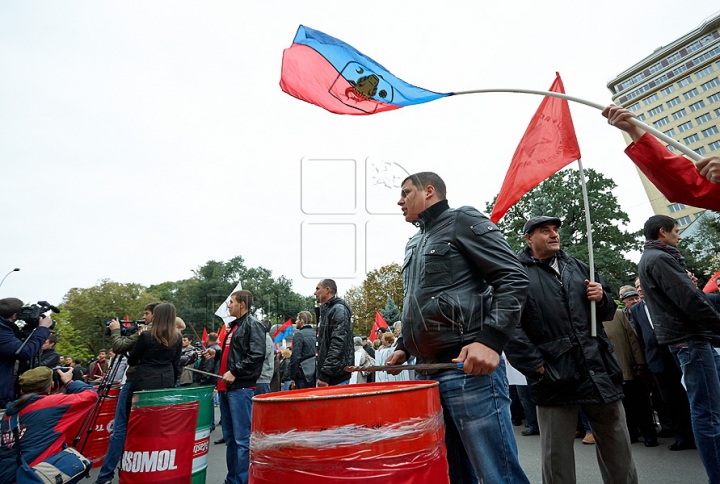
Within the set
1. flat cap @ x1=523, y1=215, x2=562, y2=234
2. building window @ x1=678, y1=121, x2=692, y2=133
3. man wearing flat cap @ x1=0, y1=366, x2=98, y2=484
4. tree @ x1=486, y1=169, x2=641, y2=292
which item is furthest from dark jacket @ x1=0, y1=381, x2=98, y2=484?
building window @ x1=678, y1=121, x2=692, y2=133

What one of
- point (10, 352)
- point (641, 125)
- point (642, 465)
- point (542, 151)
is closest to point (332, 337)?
point (542, 151)

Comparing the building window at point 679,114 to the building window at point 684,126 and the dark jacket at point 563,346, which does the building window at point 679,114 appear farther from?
the dark jacket at point 563,346

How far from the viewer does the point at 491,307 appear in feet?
6.69

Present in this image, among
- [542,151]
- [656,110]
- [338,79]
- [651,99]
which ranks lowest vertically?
[542,151]

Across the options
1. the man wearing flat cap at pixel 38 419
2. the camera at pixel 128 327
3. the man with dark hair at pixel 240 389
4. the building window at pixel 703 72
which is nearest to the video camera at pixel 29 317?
the man wearing flat cap at pixel 38 419

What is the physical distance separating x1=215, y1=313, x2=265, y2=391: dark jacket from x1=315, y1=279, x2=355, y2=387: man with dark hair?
0.71 m

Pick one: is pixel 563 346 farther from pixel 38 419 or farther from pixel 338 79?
pixel 38 419

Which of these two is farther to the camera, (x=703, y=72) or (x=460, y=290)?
(x=703, y=72)

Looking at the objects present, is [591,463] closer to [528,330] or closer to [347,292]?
[528,330]

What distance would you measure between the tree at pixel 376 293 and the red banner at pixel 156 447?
1564 inches

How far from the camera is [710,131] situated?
74.6 metres

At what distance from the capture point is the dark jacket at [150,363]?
4.88 meters

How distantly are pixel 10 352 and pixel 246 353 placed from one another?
215cm

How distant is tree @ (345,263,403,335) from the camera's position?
46438 mm
